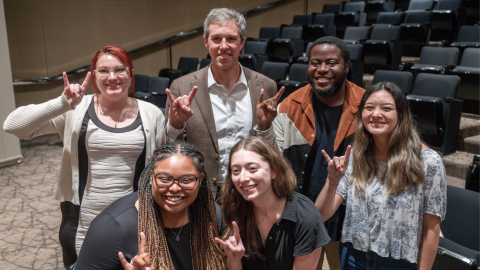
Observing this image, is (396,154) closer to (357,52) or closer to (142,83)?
(357,52)

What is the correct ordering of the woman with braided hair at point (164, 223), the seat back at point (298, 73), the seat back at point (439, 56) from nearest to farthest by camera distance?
the woman with braided hair at point (164, 223)
the seat back at point (439, 56)
the seat back at point (298, 73)

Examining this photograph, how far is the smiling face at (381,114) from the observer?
1.33m

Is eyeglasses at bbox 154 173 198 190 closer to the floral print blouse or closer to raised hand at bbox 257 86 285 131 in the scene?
raised hand at bbox 257 86 285 131

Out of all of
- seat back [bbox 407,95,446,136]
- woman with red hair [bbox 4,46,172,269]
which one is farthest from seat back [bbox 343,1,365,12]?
woman with red hair [bbox 4,46,172,269]

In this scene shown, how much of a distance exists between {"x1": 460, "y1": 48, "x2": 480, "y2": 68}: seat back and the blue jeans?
116 inches

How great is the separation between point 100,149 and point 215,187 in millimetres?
449

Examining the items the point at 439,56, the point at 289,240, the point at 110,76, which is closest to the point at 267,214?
the point at 289,240

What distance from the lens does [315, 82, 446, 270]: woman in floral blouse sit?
4.26 feet

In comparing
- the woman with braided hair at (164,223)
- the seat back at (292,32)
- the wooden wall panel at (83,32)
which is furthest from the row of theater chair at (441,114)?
the wooden wall panel at (83,32)

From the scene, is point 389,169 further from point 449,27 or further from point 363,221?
point 449,27

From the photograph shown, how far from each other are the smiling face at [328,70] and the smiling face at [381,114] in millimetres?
245

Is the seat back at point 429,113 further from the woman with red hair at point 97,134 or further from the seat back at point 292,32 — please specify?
the seat back at point 292,32

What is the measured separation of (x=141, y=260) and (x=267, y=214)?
17.1 inches

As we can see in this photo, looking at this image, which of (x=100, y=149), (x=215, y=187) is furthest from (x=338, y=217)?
(x=100, y=149)
